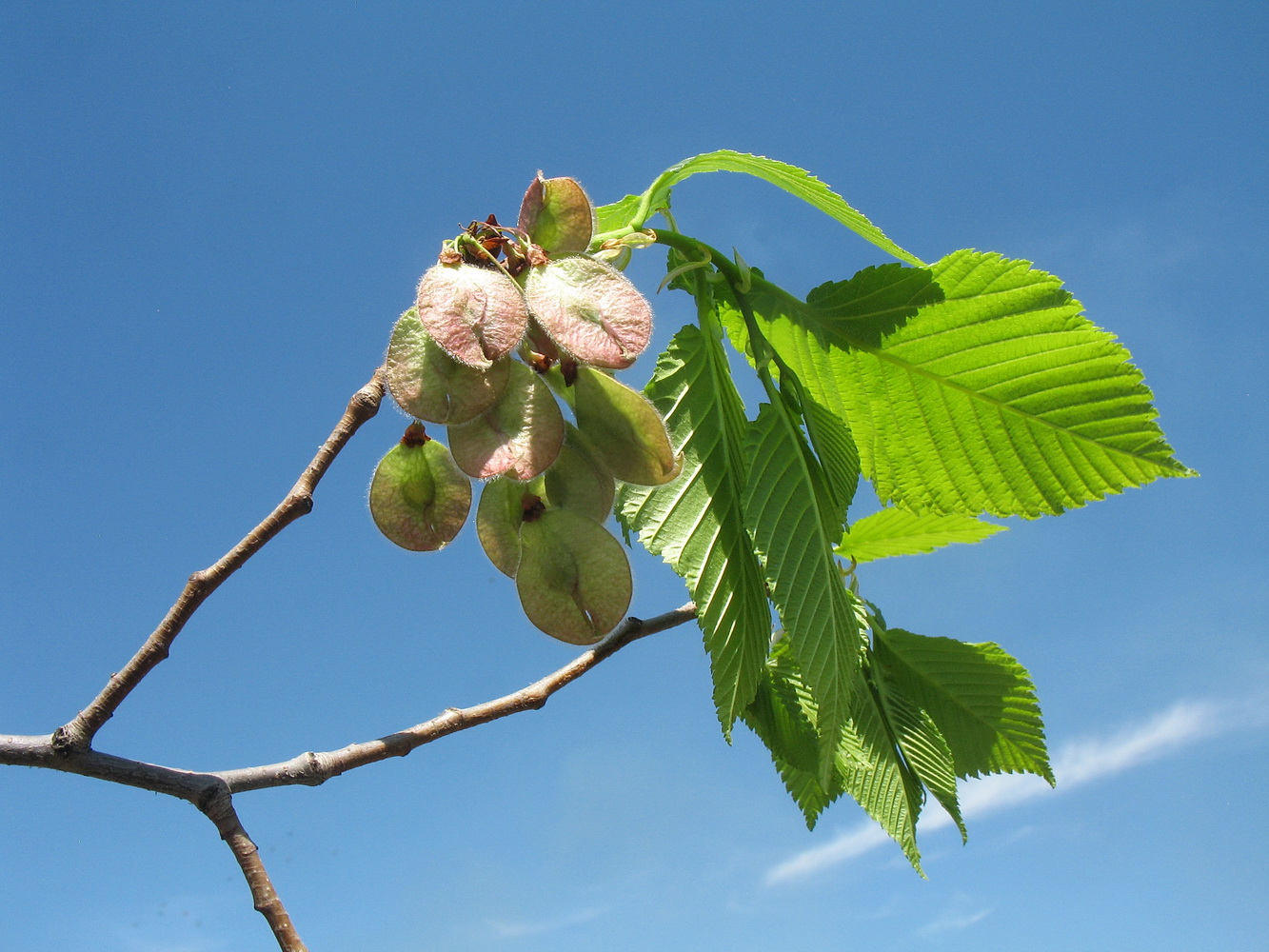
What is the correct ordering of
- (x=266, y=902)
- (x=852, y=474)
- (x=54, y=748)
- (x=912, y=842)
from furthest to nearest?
1. (x=912, y=842)
2. (x=852, y=474)
3. (x=54, y=748)
4. (x=266, y=902)

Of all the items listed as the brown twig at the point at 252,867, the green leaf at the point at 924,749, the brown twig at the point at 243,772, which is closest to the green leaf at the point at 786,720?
the green leaf at the point at 924,749

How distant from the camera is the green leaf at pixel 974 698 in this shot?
205cm

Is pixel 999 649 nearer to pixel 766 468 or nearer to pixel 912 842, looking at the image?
pixel 912 842

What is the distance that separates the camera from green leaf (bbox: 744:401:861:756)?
1562mm

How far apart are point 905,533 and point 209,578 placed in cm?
150

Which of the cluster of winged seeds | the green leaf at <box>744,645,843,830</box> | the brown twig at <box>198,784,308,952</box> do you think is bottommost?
the brown twig at <box>198,784,308,952</box>

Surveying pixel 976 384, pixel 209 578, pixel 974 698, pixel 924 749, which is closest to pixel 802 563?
pixel 976 384

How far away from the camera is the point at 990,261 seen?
69.8 inches

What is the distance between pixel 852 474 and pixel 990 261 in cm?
47

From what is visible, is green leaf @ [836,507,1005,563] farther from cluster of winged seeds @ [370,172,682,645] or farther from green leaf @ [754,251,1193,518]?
cluster of winged seeds @ [370,172,682,645]

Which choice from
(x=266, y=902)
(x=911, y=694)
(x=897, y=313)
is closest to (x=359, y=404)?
(x=266, y=902)

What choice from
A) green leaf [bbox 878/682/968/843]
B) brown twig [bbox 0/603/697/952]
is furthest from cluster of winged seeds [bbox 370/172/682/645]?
green leaf [bbox 878/682/968/843]

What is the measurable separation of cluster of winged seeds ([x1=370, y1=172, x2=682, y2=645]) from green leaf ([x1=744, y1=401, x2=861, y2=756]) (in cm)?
19

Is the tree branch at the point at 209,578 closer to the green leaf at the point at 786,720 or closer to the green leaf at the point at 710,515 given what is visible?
the green leaf at the point at 710,515
